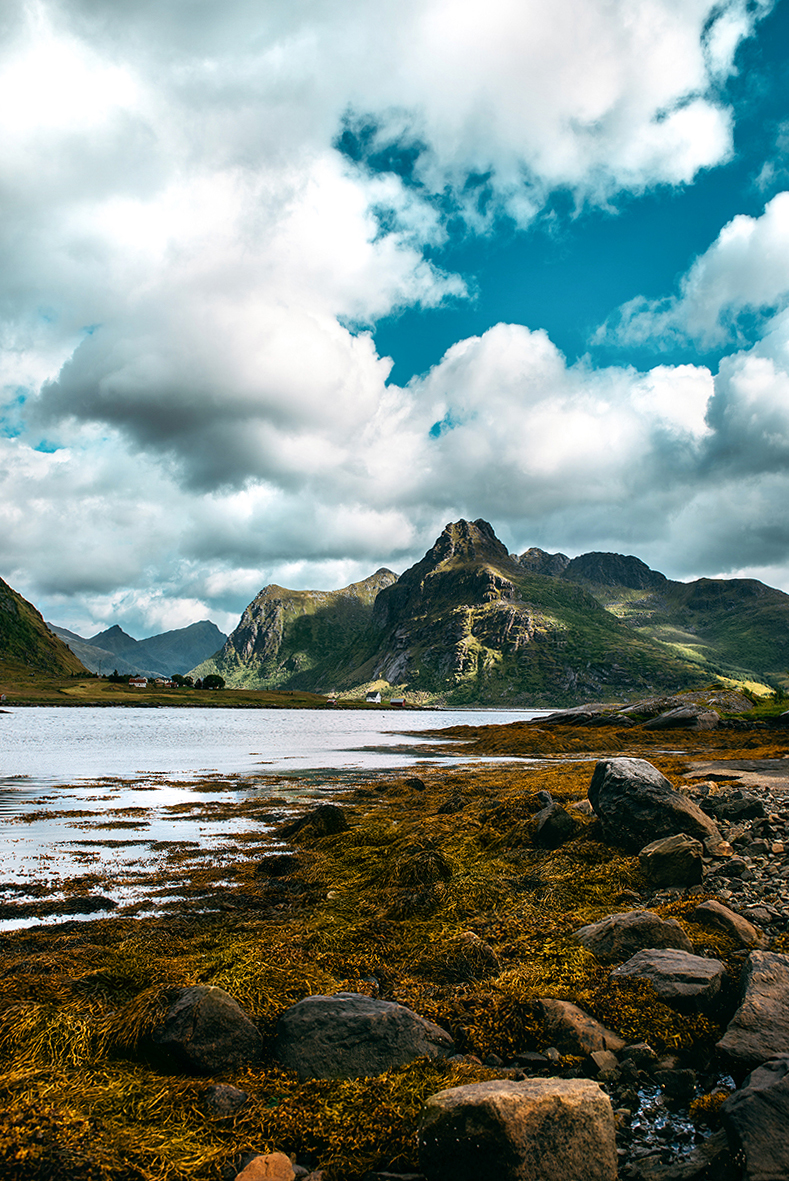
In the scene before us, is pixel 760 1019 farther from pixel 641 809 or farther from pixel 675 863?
pixel 641 809

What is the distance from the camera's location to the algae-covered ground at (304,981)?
15.6 feet

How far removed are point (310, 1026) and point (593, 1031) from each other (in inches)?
117

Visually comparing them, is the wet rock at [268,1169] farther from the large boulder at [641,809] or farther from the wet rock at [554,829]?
the wet rock at [554,829]

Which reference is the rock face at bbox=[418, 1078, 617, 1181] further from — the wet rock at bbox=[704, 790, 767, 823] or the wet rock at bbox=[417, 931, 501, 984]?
the wet rock at bbox=[704, 790, 767, 823]

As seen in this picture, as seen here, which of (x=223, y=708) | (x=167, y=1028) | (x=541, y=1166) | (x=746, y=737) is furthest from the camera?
(x=223, y=708)

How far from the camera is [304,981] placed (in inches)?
306

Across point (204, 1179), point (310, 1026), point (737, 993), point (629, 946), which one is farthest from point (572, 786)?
point (204, 1179)

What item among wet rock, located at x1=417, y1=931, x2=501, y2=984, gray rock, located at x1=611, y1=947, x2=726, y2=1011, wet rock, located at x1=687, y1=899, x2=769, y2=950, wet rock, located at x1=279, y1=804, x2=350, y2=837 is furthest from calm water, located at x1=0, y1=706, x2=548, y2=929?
wet rock, located at x1=687, y1=899, x2=769, y2=950

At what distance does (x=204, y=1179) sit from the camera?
436cm

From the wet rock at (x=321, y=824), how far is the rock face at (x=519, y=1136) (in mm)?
14263

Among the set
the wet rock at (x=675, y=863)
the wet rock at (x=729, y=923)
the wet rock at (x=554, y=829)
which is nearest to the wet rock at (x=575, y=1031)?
the wet rock at (x=729, y=923)

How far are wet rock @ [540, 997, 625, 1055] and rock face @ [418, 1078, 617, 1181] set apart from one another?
1.81 metres

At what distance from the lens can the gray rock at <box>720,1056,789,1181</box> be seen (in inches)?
162

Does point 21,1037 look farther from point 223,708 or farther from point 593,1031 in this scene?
point 223,708
